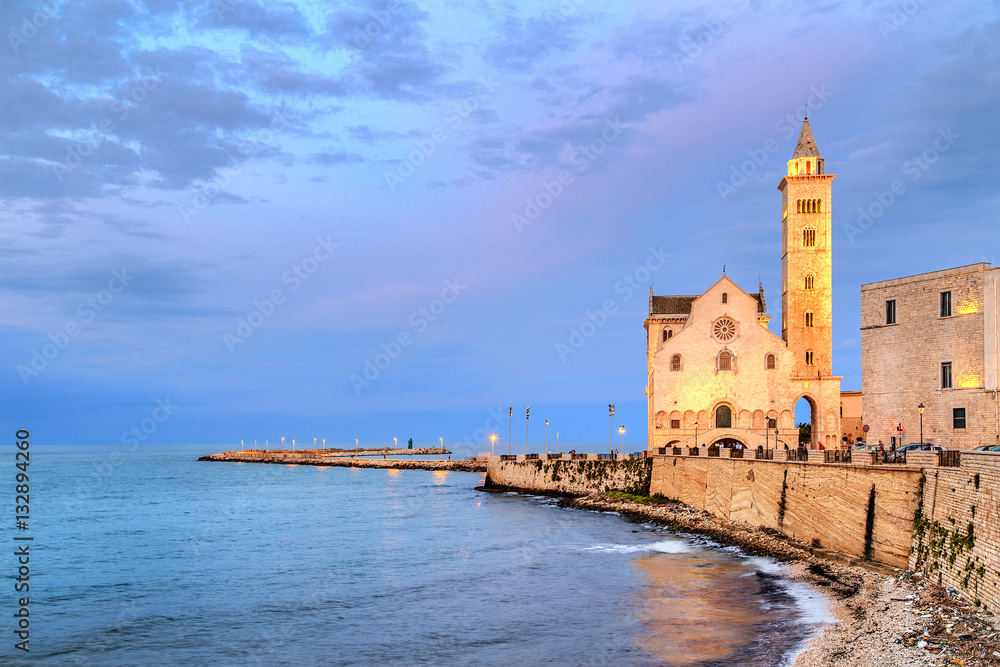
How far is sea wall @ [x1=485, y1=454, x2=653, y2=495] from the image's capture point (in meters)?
67.2

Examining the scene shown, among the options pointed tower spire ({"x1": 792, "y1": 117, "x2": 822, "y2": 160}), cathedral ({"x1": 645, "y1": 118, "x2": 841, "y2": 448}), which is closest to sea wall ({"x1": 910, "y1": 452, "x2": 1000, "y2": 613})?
cathedral ({"x1": 645, "y1": 118, "x2": 841, "y2": 448})

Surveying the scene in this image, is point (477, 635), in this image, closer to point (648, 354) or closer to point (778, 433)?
point (778, 433)

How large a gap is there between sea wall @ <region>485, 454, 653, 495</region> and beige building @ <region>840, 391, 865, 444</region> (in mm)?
21911

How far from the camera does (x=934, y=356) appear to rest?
48750mm

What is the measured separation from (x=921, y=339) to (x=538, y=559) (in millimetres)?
28304

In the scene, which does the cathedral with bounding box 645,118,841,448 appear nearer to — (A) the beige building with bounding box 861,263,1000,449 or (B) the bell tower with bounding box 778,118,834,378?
(B) the bell tower with bounding box 778,118,834,378

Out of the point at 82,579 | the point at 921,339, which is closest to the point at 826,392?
the point at 921,339

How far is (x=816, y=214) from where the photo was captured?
7850 centimetres

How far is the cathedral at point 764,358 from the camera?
7588 centimetres

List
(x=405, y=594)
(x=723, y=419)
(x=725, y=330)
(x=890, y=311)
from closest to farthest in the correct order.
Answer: (x=405, y=594), (x=890, y=311), (x=723, y=419), (x=725, y=330)

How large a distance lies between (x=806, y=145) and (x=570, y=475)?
132 feet

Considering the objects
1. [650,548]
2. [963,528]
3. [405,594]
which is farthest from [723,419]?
[963,528]

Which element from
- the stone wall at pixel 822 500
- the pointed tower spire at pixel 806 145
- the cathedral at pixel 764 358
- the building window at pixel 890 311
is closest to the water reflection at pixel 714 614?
the stone wall at pixel 822 500

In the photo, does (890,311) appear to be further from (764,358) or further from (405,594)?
(405,594)
